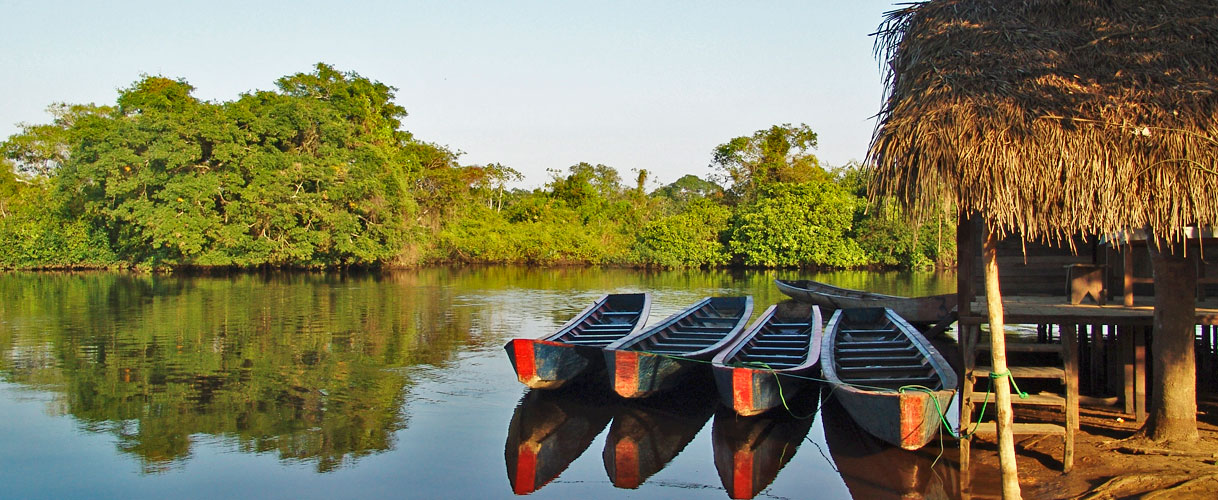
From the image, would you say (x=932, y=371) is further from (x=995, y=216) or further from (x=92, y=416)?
(x=92, y=416)

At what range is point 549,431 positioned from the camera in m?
8.55

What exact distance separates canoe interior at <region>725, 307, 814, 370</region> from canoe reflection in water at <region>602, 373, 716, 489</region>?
63 cm

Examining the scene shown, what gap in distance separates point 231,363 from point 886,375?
8.68 metres

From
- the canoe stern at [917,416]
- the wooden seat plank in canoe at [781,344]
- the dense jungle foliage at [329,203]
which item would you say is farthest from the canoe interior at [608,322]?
the dense jungle foliage at [329,203]

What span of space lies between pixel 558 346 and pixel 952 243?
99.6 feet

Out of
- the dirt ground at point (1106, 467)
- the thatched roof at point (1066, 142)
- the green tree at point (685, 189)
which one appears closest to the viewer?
the thatched roof at point (1066, 142)

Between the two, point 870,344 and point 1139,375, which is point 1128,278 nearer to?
point 1139,375

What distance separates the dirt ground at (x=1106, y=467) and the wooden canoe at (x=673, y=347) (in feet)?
9.66

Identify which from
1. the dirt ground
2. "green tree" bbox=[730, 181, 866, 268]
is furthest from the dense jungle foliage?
the dirt ground

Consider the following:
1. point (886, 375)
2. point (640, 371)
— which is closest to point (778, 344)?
point (886, 375)

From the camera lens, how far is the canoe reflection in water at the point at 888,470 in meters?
6.51

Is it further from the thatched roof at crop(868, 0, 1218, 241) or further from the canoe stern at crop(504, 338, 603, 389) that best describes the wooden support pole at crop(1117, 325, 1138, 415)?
the canoe stern at crop(504, 338, 603, 389)

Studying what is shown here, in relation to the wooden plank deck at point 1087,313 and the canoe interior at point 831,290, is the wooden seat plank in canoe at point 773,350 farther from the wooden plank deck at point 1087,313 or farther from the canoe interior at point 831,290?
the canoe interior at point 831,290

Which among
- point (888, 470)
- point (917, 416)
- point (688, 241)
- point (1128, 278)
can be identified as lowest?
point (888, 470)
